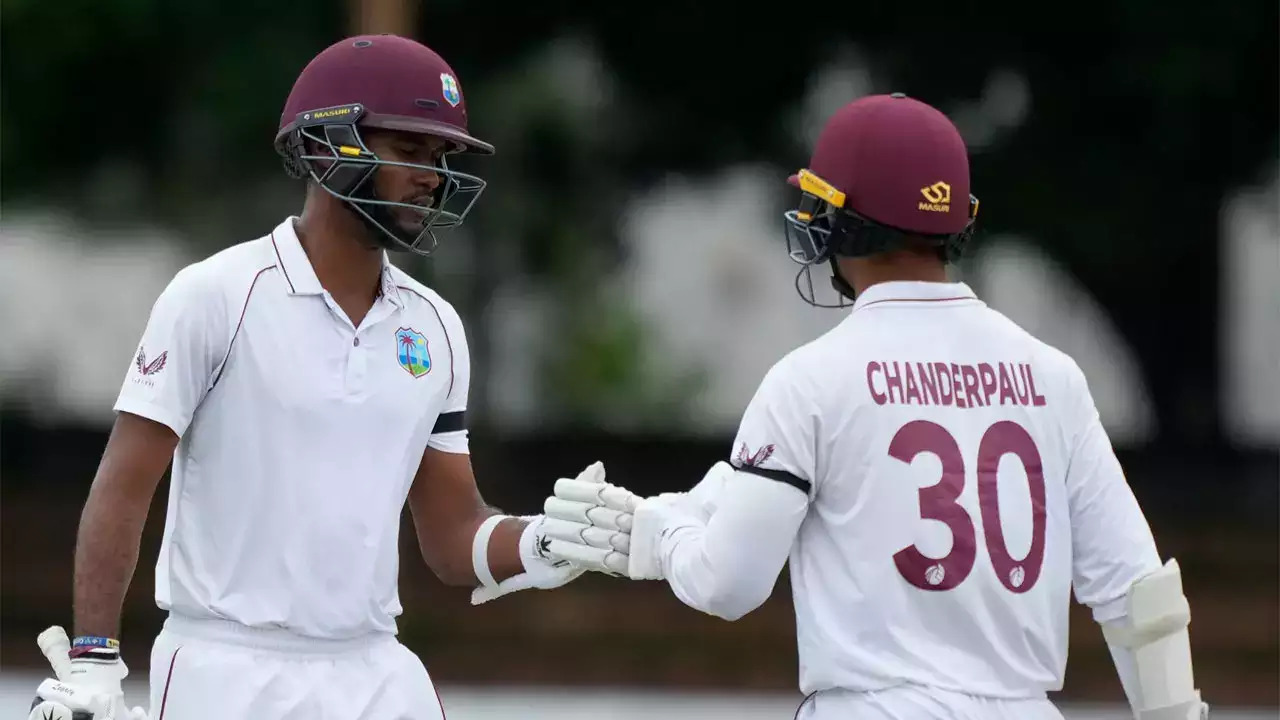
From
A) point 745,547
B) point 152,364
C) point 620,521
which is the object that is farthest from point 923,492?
point 152,364

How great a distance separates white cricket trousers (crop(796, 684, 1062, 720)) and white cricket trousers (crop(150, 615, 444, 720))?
904mm

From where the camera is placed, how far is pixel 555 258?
13.2 metres

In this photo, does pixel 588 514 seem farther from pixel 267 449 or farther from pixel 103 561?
pixel 103 561

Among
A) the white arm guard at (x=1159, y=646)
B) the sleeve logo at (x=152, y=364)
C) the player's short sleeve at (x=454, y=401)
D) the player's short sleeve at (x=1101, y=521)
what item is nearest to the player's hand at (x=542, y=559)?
the player's short sleeve at (x=454, y=401)

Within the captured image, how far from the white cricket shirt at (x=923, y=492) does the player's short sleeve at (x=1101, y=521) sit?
50 millimetres

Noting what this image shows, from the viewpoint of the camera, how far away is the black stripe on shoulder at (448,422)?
4074 millimetres

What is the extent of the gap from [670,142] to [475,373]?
Result: 2.29 meters

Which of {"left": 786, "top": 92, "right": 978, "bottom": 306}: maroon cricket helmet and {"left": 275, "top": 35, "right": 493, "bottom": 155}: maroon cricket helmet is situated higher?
{"left": 275, "top": 35, "right": 493, "bottom": 155}: maroon cricket helmet

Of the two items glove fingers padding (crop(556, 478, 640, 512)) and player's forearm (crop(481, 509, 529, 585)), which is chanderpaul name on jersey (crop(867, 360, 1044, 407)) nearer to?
glove fingers padding (crop(556, 478, 640, 512))

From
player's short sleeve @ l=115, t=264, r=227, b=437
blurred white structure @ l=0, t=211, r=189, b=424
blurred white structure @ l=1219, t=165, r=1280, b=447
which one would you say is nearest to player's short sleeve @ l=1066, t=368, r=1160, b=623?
player's short sleeve @ l=115, t=264, r=227, b=437

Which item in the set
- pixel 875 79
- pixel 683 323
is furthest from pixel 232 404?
pixel 683 323

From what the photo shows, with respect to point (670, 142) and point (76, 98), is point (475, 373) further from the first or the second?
point (76, 98)

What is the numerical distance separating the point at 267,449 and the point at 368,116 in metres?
0.71

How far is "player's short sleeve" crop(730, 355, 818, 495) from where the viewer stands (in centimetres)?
333
